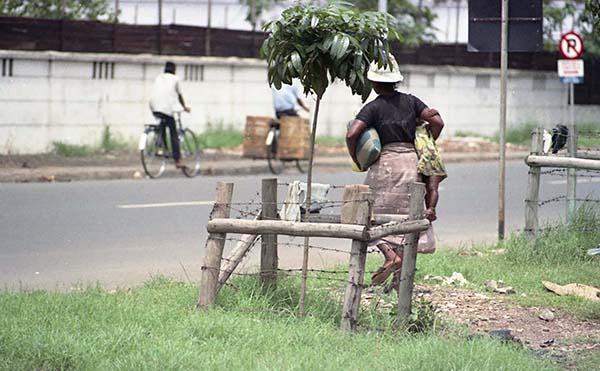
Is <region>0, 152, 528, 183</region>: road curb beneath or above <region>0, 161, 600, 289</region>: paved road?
above

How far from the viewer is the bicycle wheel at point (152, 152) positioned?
1802cm

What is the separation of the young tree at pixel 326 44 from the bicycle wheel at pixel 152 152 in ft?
35.3

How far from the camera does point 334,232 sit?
706 centimetres

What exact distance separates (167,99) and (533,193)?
8696 millimetres

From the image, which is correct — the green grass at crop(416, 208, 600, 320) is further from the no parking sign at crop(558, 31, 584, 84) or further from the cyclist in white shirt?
the no parking sign at crop(558, 31, 584, 84)

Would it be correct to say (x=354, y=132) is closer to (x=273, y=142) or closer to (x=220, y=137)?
(x=273, y=142)

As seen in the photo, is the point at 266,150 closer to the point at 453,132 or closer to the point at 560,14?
the point at 453,132

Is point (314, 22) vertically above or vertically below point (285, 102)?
below

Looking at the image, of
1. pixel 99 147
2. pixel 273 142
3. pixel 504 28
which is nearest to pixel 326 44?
pixel 504 28

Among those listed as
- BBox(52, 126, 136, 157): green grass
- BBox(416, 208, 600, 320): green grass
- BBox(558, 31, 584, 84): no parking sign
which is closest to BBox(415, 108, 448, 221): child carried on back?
BBox(416, 208, 600, 320): green grass

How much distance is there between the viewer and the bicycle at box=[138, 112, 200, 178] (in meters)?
18.2

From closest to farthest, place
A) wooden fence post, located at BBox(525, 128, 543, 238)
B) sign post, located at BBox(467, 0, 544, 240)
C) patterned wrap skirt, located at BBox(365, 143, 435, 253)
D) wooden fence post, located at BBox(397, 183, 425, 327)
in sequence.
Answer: wooden fence post, located at BBox(397, 183, 425, 327)
patterned wrap skirt, located at BBox(365, 143, 435, 253)
wooden fence post, located at BBox(525, 128, 543, 238)
sign post, located at BBox(467, 0, 544, 240)

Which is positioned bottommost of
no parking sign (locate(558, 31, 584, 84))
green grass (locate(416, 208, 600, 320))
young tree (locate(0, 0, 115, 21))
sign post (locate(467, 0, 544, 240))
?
green grass (locate(416, 208, 600, 320))

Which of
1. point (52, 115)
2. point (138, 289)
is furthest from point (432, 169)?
point (52, 115)
